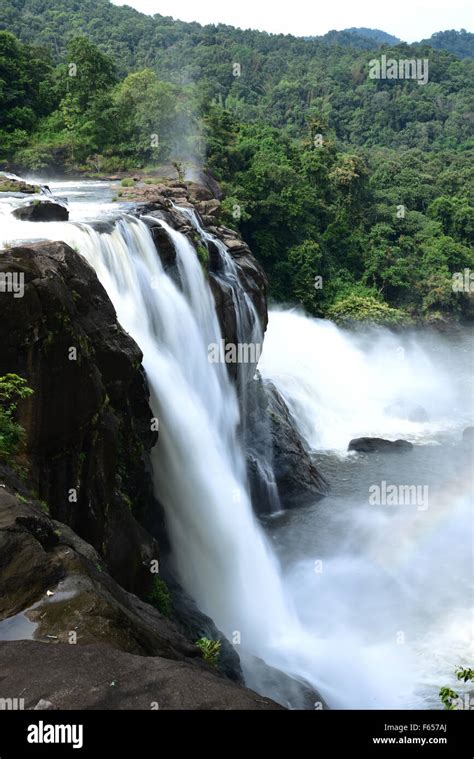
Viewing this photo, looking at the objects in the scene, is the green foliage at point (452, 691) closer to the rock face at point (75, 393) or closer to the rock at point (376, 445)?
the rock face at point (75, 393)

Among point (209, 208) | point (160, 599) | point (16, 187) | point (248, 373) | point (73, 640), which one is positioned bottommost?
point (160, 599)

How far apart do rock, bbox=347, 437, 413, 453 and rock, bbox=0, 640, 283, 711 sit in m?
19.6

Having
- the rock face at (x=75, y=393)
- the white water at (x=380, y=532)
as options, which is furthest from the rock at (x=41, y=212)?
the white water at (x=380, y=532)

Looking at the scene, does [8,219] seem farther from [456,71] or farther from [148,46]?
[456,71]

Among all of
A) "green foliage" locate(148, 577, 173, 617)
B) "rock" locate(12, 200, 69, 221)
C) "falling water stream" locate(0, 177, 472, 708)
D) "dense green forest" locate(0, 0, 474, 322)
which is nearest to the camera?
"green foliage" locate(148, 577, 173, 617)

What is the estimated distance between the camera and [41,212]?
1552 cm

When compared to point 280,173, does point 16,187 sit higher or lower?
lower

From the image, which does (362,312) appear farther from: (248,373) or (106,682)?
(106,682)

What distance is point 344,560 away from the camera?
17891 mm

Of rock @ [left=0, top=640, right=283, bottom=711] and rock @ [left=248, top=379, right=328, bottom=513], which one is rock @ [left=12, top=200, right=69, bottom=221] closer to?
rock @ [left=248, top=379, right=328, bottom=513]

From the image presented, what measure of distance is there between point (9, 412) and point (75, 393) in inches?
54.1

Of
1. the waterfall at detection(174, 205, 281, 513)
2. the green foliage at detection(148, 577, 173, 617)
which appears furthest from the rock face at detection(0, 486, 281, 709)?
the waterfall at detection(174, 205, 281, 513)

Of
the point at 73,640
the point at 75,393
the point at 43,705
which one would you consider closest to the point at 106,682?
the point at 43,705

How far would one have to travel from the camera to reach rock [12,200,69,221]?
15.5 metres
